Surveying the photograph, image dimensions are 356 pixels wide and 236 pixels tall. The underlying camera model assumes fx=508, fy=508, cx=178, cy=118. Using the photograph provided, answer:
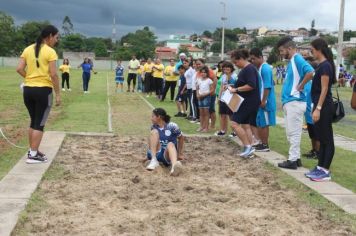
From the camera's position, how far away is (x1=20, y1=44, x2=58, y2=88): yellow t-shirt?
745 cm

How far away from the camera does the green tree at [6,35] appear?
90.8 m

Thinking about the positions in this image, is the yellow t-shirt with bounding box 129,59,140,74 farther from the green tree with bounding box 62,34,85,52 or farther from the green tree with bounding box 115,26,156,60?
the green tree with bounding box 62,34,85,52

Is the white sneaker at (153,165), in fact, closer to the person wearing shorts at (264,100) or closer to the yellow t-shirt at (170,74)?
the person wearing shorts at (264,100)

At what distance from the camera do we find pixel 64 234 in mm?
4680

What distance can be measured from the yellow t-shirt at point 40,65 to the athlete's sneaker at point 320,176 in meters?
4.08

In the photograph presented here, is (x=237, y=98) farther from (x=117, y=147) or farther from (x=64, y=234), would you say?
(x=64, y=234)

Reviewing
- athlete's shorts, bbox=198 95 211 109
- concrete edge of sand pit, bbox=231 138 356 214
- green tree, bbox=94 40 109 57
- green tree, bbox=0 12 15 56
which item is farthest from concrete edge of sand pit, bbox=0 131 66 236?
green tree, bbox=94 40 109 57

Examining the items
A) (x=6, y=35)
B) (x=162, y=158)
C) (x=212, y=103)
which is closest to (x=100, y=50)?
(x=6, y=35)

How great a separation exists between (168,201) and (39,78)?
2.96m

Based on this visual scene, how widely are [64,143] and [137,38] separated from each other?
374 ft

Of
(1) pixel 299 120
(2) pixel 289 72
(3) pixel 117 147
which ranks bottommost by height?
(3) pixel 117 147

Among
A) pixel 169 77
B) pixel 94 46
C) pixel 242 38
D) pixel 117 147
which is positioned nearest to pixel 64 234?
pixel 117 147

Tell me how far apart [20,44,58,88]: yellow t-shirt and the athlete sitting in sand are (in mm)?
1690

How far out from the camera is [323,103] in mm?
6941
